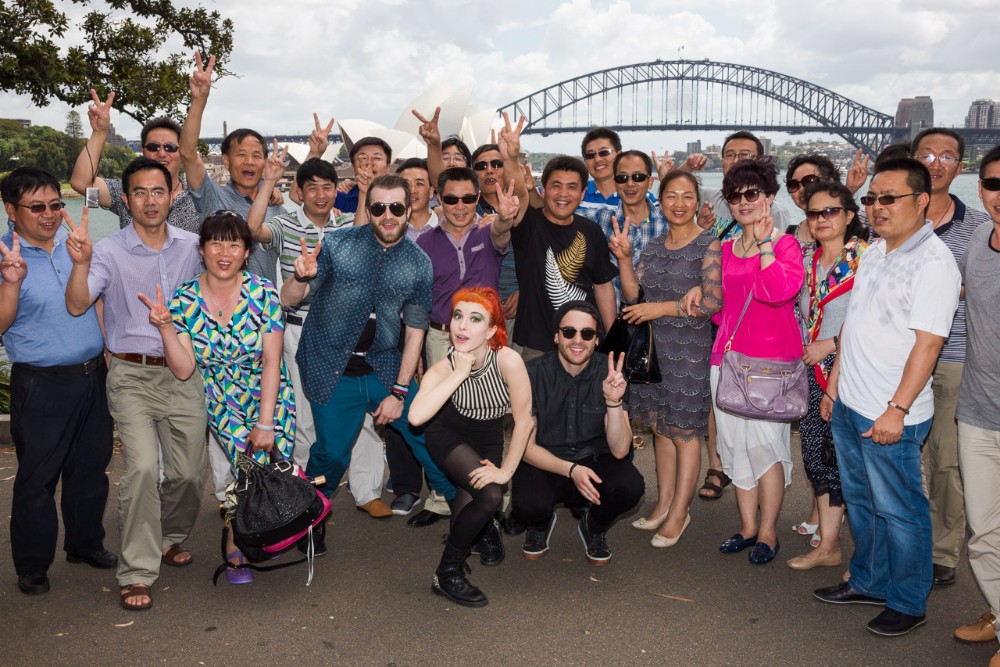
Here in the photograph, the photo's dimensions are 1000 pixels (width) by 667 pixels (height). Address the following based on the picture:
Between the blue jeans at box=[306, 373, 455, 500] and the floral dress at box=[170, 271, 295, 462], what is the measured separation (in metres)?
0.46

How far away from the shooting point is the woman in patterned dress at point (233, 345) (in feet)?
13.1

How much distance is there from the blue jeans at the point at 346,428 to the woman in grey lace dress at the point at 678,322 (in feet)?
4.16

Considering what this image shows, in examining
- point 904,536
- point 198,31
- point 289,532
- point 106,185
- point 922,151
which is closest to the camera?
point 904,536

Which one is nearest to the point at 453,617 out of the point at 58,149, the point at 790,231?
the point at 790,231

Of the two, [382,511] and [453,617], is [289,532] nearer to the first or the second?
[453,617]

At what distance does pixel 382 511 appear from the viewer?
5.12 m

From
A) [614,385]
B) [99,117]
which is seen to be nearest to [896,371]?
[614,385]

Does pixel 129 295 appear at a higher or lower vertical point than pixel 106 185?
lower

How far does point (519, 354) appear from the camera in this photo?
14.2ft

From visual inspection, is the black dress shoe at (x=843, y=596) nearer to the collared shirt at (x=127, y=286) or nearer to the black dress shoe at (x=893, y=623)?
the black dress shoe at (x=893, y=623)

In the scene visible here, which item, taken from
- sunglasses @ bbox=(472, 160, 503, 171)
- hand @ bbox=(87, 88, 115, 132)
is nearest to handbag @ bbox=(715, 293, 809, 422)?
sunglasses @ bbox=(472, 160, 503, 171)

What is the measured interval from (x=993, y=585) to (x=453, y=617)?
228cm

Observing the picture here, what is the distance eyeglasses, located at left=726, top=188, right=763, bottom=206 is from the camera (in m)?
4.23

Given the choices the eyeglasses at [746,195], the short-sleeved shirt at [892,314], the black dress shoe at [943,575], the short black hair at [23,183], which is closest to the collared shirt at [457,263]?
the eyeglasses at [746,195]
